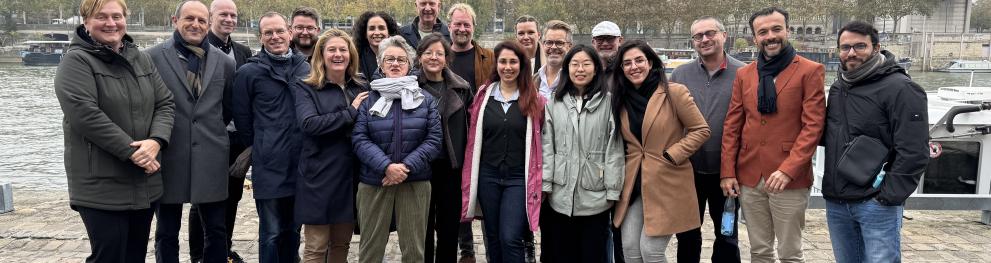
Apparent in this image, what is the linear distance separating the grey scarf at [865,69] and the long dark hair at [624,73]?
36.3 inches

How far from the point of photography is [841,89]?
12.6ft

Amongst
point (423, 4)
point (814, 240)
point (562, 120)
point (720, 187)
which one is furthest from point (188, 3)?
point (814, 240)

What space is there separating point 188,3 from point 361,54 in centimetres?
128

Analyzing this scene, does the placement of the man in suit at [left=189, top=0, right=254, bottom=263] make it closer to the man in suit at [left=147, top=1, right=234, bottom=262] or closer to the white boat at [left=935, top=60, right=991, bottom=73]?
the man in suit at [left=147, top=1, right=234, bottom=262]

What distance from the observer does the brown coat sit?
3.98m

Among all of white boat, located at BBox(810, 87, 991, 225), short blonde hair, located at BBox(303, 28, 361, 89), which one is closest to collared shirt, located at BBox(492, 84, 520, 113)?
short blonde hair, located at BBox(303, 28, 361, 89)

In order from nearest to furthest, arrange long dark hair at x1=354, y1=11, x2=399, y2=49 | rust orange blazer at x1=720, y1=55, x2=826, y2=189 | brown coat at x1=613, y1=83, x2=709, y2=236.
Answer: rust orange blazer at x1=720, y1=55, x2=826, y2=189
brown coat at x1=613, y1=83, x2=709, y2=236
long dark hair at x1=354, y1=11, x2=399, y2=49

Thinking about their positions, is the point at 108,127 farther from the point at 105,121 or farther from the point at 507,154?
the point at 507,154

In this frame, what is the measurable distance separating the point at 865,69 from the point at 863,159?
0.45 meters

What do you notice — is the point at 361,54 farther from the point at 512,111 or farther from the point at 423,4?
the point at 512,111

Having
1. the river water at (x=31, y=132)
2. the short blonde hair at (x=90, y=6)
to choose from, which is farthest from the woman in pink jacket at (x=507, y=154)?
the river water at (x=31, y=132)

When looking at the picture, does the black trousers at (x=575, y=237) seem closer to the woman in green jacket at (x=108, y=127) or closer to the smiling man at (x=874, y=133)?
the smiling man at (x=874, y=133)

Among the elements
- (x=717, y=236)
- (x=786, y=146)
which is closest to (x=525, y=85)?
(x=786, y=146)

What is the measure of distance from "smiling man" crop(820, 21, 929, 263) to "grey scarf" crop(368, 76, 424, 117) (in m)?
2.27
